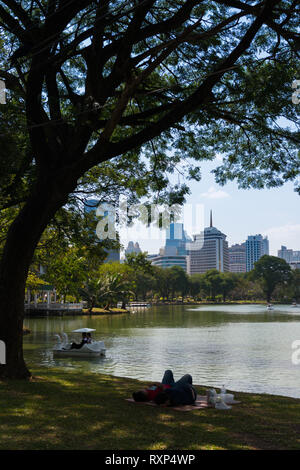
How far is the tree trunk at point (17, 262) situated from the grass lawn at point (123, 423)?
0.78 metres

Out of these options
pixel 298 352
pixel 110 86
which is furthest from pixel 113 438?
pixel 298 352

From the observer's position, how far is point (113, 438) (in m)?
5.87

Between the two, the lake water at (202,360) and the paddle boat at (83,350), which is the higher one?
the paddle boat at (83,350)

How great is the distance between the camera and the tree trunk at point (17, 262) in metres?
9.73

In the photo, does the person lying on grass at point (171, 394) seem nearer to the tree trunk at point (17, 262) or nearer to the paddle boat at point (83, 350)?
the tree trunk at point (17, 262)

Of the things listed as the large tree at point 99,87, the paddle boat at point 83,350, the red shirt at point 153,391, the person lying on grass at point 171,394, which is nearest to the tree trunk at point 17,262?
the large tree at point 99,87

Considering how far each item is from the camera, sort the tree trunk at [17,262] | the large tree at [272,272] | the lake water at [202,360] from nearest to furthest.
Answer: the tree trunk at [17,262] → the lake water at [202,360] → the large tree at [272,272]

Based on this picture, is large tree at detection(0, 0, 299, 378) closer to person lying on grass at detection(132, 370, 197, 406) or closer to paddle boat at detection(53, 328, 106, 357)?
person lying on grass at detection(132, 370, 197, 406)

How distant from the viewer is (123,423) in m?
6.67

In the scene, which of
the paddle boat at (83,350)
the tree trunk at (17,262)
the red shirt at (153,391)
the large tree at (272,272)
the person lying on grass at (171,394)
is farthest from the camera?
the large tree at (272,272)

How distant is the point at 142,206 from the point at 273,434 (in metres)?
9.69

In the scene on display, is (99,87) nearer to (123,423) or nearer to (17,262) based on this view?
(17,262)

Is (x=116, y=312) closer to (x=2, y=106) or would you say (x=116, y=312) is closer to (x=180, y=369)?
(x=180, y=369)
